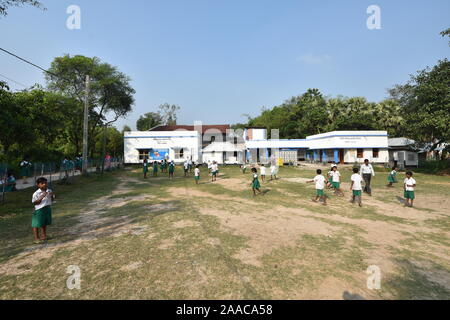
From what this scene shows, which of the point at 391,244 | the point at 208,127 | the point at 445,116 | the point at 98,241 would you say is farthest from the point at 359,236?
the point at 208,127

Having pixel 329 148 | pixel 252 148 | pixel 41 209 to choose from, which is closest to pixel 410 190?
pixel 41 209

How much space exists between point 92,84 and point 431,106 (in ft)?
116

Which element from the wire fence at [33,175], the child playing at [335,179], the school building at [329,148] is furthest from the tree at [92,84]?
the child playing at [335,179]

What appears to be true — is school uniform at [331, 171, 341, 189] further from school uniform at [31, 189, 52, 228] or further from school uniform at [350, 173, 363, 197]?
school uniform at [31, 189, 52, 228]

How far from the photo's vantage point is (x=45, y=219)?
5.49m

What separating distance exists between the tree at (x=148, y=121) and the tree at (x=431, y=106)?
48.1 metres

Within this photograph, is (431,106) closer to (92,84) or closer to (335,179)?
(335,179)

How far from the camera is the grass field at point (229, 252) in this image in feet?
11.3

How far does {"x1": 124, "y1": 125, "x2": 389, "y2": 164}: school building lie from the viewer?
101 ft

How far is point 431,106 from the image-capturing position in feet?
64.4

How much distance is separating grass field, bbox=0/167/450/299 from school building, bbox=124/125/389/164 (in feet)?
77.8

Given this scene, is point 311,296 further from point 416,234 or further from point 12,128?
point 12,128

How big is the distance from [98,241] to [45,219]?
1461 mm

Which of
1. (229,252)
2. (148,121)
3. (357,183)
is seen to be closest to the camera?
(229,252)
